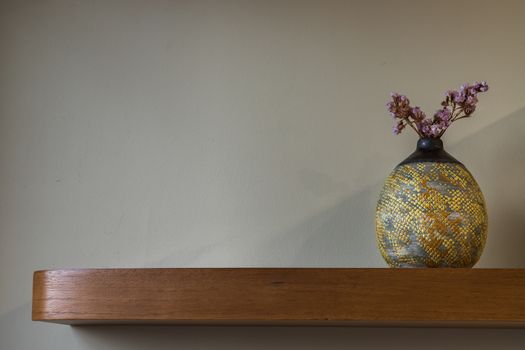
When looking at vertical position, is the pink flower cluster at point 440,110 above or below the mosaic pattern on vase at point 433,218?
above

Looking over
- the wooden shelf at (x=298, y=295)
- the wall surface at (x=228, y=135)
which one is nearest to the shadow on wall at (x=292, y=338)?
the wall surface at (x=228, y=135)

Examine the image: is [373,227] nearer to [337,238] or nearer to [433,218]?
[337,238]

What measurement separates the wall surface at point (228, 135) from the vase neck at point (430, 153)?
5.7 inches

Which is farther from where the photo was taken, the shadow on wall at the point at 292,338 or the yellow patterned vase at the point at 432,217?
the shadow on wall at the point at 292,338

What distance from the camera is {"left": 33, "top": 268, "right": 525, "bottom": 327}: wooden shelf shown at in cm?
91

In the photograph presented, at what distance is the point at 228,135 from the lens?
3.97ft

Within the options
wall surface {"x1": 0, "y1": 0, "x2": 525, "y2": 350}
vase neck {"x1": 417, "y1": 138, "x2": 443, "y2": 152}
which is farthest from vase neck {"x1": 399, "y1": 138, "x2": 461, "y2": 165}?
wall surface {"x1": 0, "y1": 0, "x2": 525, "y2": 350}

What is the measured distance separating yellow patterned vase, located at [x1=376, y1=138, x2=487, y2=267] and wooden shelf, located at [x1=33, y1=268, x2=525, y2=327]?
64mm

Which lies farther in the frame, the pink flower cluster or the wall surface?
the wall surface

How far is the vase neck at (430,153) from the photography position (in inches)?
40.4

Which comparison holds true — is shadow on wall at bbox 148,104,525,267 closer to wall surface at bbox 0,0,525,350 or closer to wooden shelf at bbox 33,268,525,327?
wall surface at bbox 0,0,525,350

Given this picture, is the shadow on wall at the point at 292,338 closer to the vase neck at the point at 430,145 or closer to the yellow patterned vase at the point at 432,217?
the yellow patterned vase at the point at 432,217

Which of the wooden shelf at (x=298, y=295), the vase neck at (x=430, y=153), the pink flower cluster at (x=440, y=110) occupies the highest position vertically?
the pink flower cluster at (x=440, y=110)

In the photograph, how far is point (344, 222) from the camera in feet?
3.87
